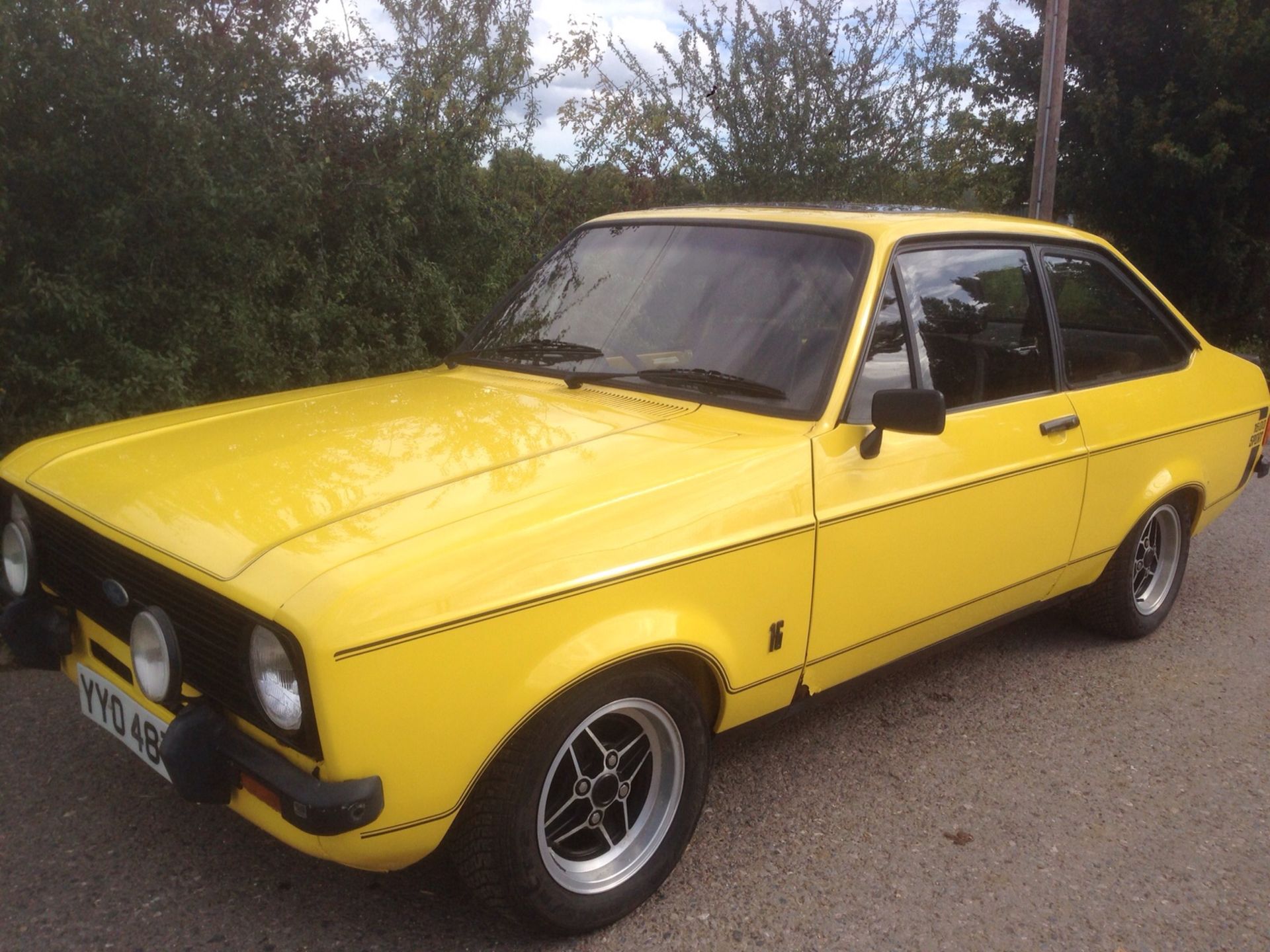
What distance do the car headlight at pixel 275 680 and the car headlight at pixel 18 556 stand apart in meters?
1.06

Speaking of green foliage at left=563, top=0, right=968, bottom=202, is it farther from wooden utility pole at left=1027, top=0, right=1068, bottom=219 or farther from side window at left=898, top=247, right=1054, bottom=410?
side window at left=898, top=247, right=1054, bottom=410

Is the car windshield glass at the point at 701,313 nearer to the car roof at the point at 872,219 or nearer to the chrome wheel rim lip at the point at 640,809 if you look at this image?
the car roof at the point at 872,219

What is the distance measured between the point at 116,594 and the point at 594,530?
3.56 feet

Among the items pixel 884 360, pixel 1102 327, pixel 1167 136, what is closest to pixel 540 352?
pixel 884 360

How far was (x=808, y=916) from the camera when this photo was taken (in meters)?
2.54

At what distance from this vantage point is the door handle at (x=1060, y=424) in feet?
11.1

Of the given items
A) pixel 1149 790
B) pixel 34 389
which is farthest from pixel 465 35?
pixel 1149 790

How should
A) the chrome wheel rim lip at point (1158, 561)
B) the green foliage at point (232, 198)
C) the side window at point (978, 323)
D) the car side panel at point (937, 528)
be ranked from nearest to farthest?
the car side panel at point (937, 528) → the side window at point (978, 323) → the chrome wheel rim lip at point (1158, 561) → the green foliage at point (232, 198)

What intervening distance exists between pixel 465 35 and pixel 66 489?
517cm

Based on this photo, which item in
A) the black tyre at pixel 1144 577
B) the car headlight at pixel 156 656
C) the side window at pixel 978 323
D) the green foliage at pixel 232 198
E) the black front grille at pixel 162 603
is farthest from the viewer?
the green foliage at pixel 232 198

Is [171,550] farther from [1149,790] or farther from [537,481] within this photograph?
[1149,790]

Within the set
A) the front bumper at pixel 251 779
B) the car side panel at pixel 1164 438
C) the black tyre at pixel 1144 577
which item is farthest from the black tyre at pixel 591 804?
the black tyre at pixel 1144 577

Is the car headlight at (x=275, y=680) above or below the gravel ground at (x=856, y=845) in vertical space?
above

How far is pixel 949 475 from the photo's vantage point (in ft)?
9.94
